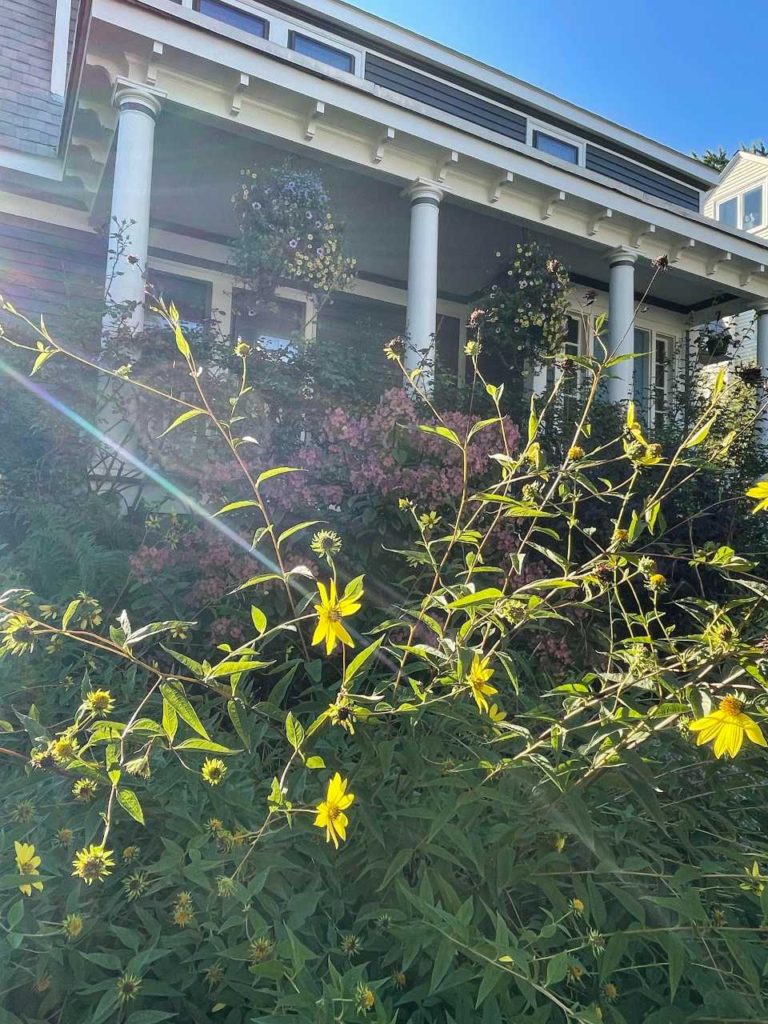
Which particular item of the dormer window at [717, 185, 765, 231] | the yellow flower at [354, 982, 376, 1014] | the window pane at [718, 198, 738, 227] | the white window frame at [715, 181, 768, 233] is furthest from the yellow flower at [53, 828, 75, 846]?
the window pane at [718, 198, 738, 227]

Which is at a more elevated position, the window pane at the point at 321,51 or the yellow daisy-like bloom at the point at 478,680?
the window pane at the point at 321,51

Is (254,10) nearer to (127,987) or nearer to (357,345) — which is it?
(357,345)

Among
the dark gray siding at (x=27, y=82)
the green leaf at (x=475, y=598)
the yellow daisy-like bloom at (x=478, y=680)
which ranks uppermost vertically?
the dark gray siding at (x=27, y=82)

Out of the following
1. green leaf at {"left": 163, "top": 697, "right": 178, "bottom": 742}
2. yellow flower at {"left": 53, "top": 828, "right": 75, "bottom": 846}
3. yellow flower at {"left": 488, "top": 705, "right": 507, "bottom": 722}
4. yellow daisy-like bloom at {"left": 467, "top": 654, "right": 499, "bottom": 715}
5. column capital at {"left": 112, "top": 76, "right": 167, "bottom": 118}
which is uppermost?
column capital at {"left": 112, "top": 76, "right": 167, "bottom": 118}

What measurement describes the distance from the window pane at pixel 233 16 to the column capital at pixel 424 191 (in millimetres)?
3203

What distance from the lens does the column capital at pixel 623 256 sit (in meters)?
7.32

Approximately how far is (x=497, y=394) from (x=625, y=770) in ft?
2.56

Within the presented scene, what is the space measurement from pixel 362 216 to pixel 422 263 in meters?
1.48

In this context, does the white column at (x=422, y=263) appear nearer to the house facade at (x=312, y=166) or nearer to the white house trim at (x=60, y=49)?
the house facade at (x=312, y=166)

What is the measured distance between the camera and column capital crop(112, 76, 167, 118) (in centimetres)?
497

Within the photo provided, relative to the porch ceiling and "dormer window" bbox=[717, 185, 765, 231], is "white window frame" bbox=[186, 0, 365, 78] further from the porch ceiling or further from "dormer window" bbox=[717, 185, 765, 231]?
"dormer window" bbox=[717, 185, 765, 231]

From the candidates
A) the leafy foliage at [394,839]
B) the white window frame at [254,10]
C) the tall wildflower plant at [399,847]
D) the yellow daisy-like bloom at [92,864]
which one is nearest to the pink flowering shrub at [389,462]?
the leafy foliage at [394,839]

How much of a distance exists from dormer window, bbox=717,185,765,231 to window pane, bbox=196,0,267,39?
45.0 ft

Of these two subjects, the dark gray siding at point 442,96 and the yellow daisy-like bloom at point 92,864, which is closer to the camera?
the yellow daisy-like bloom at point 92,864
